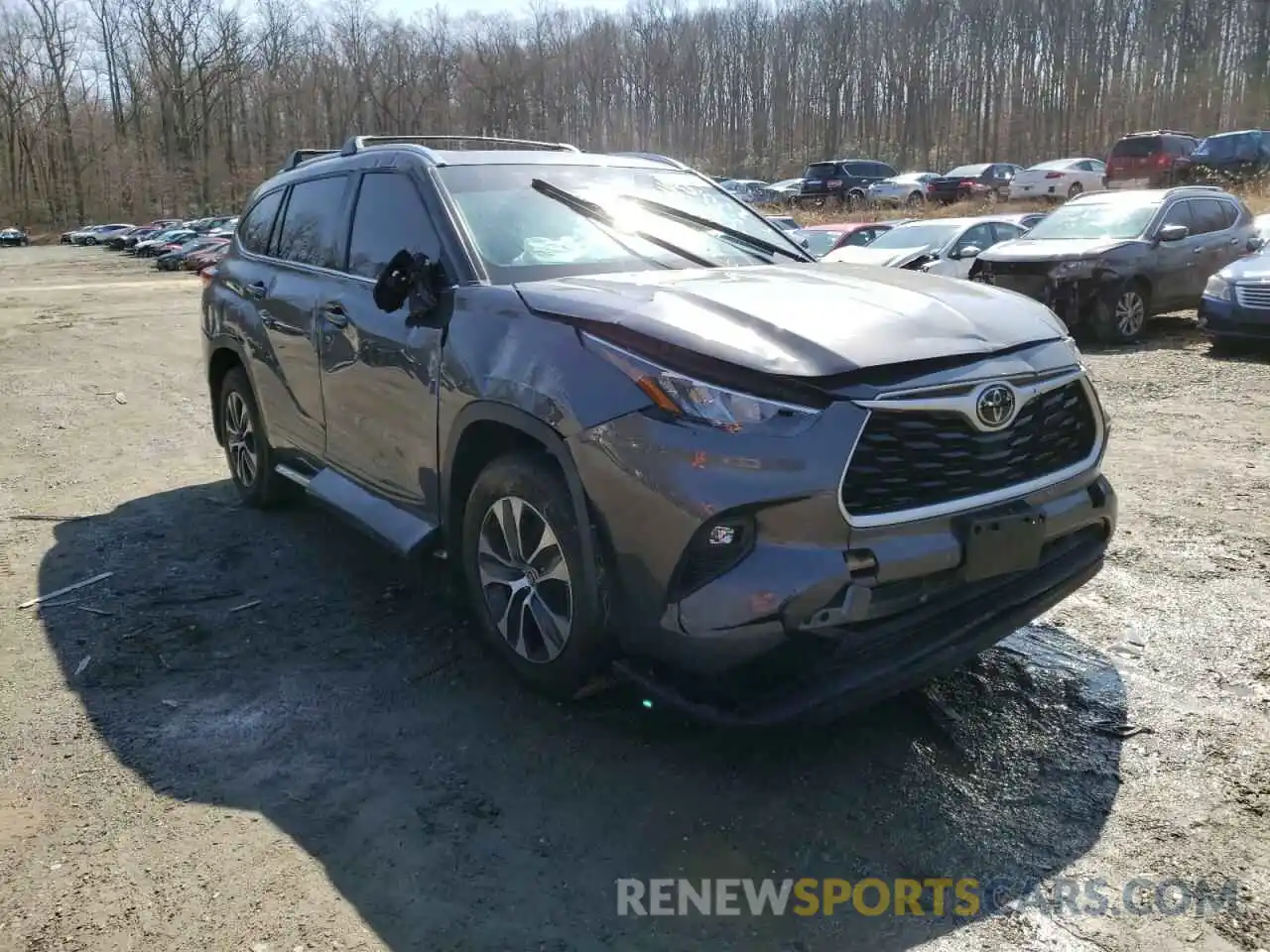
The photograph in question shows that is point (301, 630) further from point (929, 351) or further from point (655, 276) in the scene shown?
point (929, 351)

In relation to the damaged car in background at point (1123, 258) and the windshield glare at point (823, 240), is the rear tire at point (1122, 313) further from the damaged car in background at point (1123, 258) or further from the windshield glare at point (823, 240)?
the windshield glare at point (823, 240)

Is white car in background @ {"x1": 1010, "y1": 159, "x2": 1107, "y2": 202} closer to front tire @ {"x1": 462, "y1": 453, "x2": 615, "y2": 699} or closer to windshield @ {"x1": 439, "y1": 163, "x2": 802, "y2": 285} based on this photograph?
windshield @ {"x1": 439, "y1": 163, "x2": 802, "y2": 285}

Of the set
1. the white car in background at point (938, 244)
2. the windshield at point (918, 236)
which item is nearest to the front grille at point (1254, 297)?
the white car in background at point (938, 244)

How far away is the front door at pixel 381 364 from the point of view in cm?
383

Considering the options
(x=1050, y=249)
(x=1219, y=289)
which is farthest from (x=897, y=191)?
(x=1219, y=289)

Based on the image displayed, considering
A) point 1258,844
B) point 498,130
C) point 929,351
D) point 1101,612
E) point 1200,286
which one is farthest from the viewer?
point 498,130

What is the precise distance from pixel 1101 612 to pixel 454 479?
2.68 m

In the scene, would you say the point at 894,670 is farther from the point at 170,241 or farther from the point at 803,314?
the point at 170,241

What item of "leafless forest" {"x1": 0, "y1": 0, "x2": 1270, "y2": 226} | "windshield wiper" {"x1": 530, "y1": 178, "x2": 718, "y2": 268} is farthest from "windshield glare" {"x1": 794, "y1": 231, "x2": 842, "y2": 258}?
"leafless forest" {"x1": 0, "y1": 0, "x2": 1270, "y2": 226}

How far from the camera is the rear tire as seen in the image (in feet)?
37.9

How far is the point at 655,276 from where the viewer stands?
3660 mm

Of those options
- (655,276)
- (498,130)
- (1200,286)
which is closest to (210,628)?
(655,276)

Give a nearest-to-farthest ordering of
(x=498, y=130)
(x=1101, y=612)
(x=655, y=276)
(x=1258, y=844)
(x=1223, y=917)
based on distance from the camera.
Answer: (x=1223, y=917)
(x=1258, y=844)
(x=655, y=276)
(x=1101, y=612)
(x=498, y=130)

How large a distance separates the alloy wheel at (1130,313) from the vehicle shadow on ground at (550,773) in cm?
896
